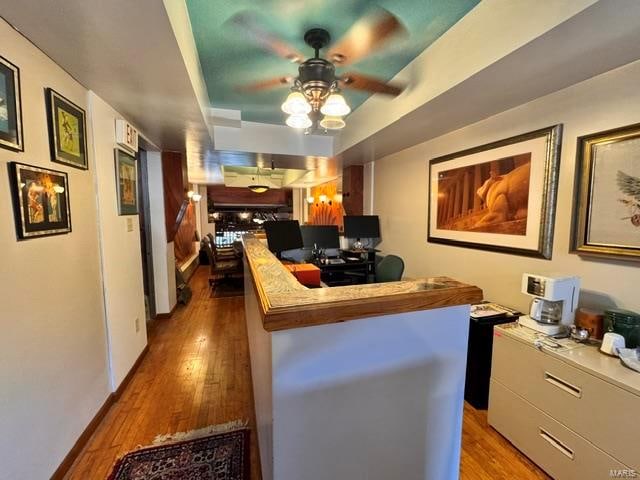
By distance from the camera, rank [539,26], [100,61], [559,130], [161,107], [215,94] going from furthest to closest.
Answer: [215,94] < [161,107] < [559,130] < [100,61] < [539,26]

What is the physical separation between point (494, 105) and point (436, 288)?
5.84 ft

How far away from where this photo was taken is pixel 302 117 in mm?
1969

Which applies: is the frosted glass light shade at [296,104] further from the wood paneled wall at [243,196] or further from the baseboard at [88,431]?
the wood paneled wall at [243,196]

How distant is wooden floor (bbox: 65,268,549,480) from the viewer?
1.55 m

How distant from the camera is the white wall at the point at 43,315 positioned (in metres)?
1.16

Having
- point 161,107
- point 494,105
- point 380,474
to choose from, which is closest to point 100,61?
point 161,107

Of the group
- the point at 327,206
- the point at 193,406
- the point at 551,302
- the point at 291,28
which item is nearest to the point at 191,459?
the point at 193,406

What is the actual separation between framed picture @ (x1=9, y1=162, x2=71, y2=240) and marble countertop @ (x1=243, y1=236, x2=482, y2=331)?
109 cm

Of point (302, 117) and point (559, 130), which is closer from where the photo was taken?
point (559, 130)

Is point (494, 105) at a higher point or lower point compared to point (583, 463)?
higher

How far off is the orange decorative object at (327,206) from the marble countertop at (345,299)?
4.86 metres

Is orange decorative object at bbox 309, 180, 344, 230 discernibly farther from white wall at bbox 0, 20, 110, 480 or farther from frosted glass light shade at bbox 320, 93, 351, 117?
white wall at bbox 0, 20, 110, 480

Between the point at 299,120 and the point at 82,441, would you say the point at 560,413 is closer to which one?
the point at 299,120

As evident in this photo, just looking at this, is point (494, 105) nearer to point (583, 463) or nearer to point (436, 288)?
point (436, 288)
